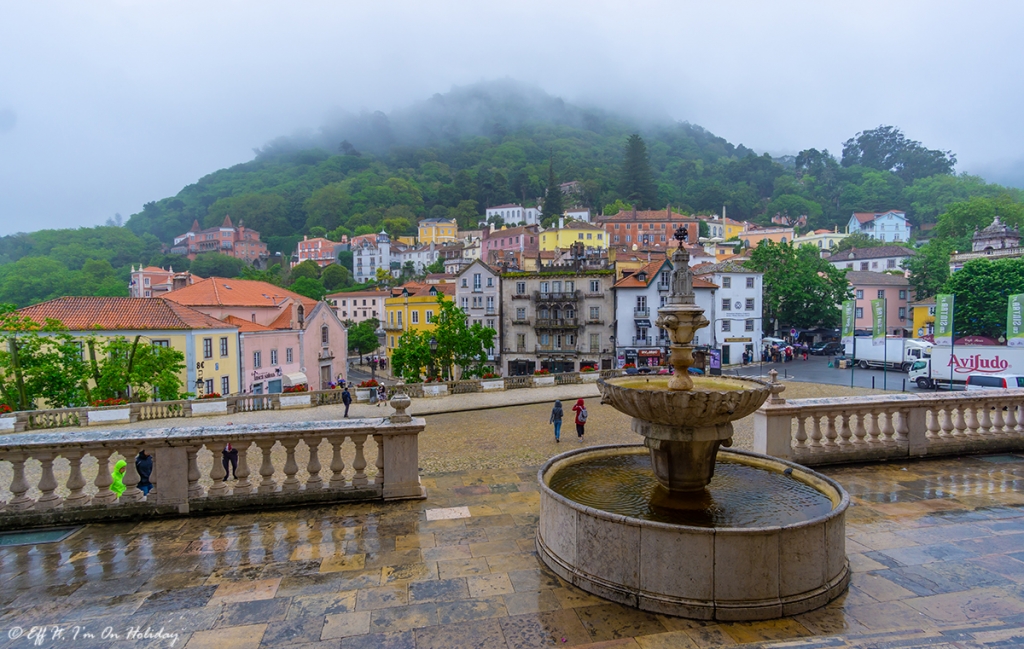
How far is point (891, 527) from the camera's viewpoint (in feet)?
21.5

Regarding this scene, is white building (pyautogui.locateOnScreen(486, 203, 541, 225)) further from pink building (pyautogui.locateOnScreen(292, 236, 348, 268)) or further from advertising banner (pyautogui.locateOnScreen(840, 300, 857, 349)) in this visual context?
advertising banner (pyautogui.locateOnScreen(840, 300, 857, 349))

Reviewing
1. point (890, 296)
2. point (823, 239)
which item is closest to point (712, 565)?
point (890, 296)

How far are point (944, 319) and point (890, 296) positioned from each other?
40.7 meters

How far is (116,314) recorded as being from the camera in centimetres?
3741

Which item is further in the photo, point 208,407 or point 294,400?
point 294,400

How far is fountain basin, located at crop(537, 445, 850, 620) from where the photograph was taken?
4.66m

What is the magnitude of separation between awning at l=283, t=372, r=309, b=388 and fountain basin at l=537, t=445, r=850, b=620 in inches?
1875

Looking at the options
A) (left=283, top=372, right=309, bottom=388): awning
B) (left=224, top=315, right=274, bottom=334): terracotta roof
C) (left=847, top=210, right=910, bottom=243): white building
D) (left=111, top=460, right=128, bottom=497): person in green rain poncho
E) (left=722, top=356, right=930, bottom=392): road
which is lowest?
(left=283, top=372, right=309, bottom=388): awning

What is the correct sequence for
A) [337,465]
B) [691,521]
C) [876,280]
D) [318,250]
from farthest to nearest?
[318,250] → [876,280] → [337,465] → [691,521]

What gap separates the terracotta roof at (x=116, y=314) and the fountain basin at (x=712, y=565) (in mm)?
40024

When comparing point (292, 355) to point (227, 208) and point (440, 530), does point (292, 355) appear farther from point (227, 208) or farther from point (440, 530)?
point (227, 208)

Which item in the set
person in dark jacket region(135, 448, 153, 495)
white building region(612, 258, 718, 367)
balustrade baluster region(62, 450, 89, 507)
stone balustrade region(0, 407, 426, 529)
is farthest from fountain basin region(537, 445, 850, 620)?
white building region(612, 258, 718, 367)

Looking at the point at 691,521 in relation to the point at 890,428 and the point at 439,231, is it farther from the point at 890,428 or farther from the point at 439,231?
the point at 439,231

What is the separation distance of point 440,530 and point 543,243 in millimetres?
101119
